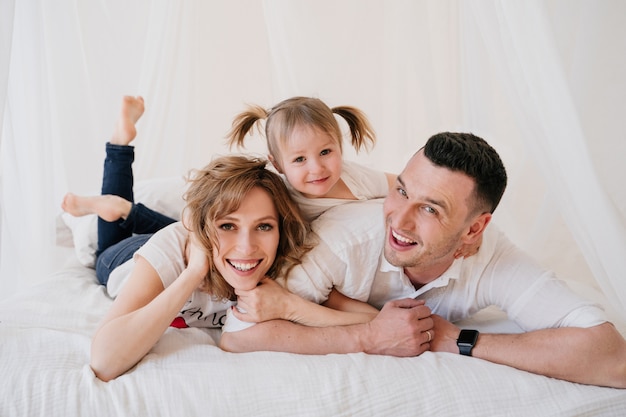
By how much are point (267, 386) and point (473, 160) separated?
797 millimetres

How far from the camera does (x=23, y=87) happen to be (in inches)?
77.3

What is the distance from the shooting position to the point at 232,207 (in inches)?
68.4

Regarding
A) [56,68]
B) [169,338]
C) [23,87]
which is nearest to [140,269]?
[169,338]

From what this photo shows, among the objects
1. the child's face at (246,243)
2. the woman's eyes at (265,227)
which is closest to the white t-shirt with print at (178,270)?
the child's face at (246,243)

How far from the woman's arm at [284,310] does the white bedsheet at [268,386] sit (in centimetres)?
15

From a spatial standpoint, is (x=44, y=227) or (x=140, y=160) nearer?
(x=44, y=227)

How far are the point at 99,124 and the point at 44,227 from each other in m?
0.74

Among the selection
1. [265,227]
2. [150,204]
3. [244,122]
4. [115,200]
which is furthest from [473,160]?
[150,204]

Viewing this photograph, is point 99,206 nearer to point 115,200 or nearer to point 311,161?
point 115,200

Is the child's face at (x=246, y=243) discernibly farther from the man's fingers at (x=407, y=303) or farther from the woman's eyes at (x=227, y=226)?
the man's fingers at (x=407, y=303)

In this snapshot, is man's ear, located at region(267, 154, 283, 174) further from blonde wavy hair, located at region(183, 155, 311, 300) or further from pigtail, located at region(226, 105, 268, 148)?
blonde wavy hair, located at region(183, 155, 311, 300)

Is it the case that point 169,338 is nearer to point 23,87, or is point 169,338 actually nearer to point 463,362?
point 463,362

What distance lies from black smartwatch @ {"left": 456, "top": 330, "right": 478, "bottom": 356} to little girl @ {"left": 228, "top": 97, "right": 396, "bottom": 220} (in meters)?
0.64

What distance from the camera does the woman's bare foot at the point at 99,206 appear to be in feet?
7.52
